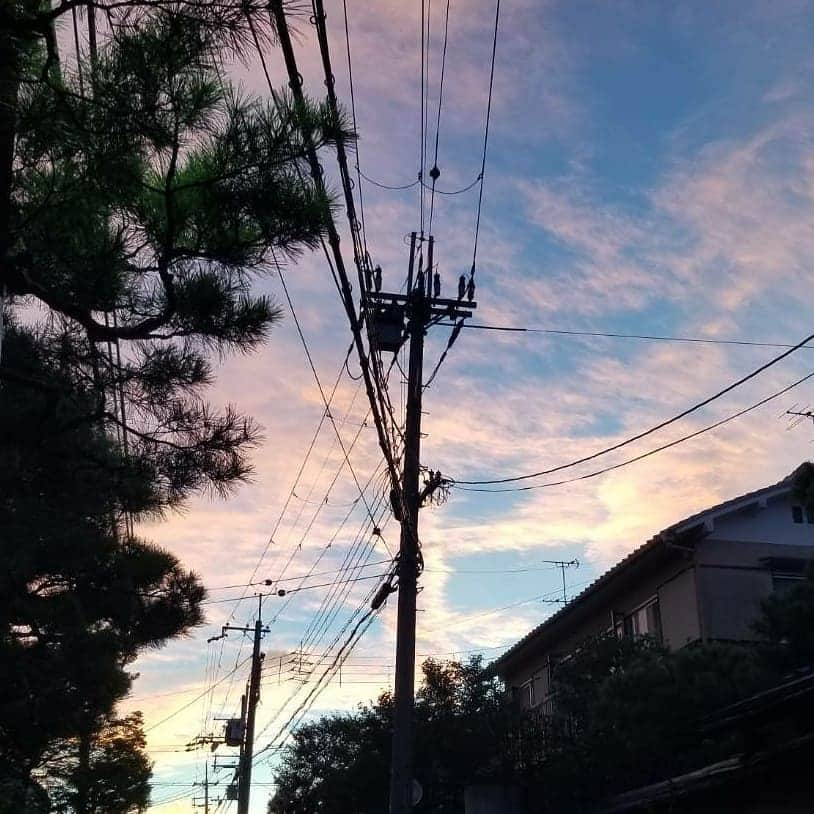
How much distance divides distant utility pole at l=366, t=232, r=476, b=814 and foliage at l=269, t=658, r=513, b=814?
6.67 meters

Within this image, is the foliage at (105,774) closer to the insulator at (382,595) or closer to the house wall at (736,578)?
the insulator at (382,595)

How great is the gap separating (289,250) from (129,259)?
0.95 metres

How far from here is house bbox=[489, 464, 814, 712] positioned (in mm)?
19391

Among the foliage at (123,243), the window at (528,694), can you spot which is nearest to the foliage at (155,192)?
the foliage at (123,243)

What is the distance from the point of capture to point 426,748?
67.7 feet

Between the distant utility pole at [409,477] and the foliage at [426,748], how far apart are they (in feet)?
21.9

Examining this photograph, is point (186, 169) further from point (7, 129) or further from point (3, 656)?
point (3, 656)

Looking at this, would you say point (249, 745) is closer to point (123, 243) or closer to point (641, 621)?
point (641, 621)

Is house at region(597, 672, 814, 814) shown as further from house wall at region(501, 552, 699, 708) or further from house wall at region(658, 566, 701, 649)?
house wall at region(501, 552, 699, 708)

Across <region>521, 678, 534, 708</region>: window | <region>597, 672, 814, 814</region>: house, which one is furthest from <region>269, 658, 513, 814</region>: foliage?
<region>597, 672, 814, 814</region>: house

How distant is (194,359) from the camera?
6.92m

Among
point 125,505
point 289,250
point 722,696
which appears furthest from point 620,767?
point 289,250

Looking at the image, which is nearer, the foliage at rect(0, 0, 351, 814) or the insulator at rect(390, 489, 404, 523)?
the foliage at rect(0, 0, 351, 814)

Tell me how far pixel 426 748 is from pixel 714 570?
6.92m
